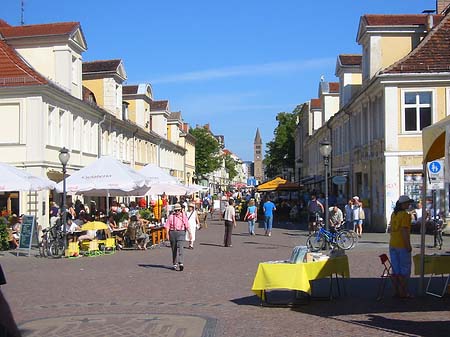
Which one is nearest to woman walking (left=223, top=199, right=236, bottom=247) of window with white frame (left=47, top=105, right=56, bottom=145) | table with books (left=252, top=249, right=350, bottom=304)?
window with white frame (left=47, top=105, right=56, bottom=145)

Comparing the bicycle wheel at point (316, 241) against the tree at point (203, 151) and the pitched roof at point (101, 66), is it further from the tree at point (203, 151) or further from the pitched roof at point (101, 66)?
the tree at point (203, 151)

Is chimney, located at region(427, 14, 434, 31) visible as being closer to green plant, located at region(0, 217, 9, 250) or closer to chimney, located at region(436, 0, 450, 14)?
chimney, located at region(436, 0, 450, 14)

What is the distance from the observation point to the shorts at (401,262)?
37.2ft

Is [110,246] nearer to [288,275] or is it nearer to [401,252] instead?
[288,275]

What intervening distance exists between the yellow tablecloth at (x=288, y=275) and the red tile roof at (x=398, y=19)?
23271 mm

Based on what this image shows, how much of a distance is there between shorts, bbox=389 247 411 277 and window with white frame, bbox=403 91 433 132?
18.3m

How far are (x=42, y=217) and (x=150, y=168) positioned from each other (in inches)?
219

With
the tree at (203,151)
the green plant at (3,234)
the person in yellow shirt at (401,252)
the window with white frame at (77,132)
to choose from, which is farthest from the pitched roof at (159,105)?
the person in yellow shirt at (401,252)

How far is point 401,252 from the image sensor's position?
37.6 feet

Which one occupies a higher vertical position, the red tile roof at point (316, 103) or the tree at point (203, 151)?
the red tile roof at point (316, 103)

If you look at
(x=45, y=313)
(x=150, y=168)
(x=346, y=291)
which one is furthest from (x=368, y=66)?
(x=45, y=313)

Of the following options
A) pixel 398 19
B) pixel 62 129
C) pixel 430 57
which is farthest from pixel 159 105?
pixel 430 57

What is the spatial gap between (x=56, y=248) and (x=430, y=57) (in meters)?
18.0

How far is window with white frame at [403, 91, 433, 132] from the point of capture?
28734 millimetres
